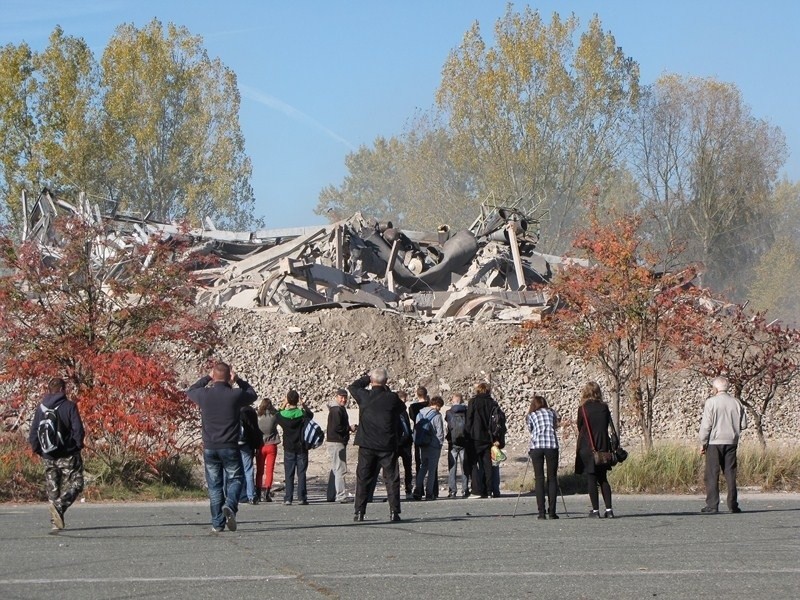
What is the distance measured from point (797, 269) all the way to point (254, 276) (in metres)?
46.2

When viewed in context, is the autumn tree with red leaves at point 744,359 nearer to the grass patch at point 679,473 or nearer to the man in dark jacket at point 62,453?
the grass patch at point 679,473

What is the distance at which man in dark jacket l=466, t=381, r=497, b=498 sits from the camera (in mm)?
19078

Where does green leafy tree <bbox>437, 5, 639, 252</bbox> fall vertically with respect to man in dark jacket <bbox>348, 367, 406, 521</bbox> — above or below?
above

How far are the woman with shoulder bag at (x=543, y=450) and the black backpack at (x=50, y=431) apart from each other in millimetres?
5328

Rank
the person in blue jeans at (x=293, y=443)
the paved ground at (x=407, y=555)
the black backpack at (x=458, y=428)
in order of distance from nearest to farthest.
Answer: the paved ground at (x=407, y=555)
the person in blue jeans at (x=293, y=443)
the black backpack at (x=458, y=428)

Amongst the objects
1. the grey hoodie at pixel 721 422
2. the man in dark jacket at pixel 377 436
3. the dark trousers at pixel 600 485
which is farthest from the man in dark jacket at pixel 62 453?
the grey hoodie at pixel 721 422

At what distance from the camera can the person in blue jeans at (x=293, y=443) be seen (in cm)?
1892

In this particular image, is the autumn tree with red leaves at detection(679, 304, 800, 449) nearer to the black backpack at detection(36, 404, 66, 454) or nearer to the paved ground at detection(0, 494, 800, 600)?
the paved ground at detection(0, 494, 800, 600)

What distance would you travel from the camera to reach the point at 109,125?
5909cm

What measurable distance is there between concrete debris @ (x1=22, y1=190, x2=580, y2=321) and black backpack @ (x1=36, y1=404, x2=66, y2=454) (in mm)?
A: 20510

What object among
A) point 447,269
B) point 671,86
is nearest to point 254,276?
point 447,269

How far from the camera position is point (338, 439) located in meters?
18.6

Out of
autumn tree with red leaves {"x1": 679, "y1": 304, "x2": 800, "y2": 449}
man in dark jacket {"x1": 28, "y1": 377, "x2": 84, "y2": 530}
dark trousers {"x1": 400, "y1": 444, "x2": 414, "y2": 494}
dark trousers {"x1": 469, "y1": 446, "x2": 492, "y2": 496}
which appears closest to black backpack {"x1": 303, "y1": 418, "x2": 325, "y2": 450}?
dark trousers {"x1": 400, "y1": 444, "x2": 414, "y2": 494}

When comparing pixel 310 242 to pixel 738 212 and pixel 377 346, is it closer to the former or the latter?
pixel 377 346
